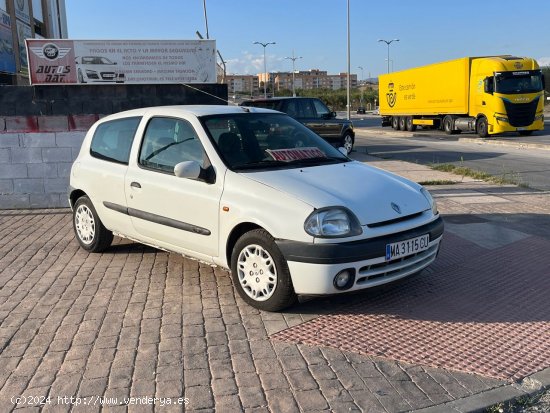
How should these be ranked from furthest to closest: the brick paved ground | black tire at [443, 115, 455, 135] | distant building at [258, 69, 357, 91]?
1. distant building at [258, 69, 357, 91]
2. black tire at [443, 115, 455, 135]
3. the brick paved ground

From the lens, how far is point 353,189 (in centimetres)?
435

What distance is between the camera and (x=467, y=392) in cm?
317

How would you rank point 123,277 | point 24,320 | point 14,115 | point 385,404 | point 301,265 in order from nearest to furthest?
point 385,404
point 301,265
point 24,320
point 123,277
point 14,115

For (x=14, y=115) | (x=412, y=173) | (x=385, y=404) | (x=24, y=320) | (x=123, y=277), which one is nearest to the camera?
(x=385, y=404)

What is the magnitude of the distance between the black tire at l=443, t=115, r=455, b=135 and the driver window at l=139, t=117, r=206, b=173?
26.9 meters

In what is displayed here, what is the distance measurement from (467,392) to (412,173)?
10.2 metres

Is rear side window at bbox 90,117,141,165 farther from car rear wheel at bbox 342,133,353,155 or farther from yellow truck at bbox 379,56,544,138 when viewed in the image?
yellow truck at bbox 379,56,544,138

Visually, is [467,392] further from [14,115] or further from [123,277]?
Answer: [14,115]

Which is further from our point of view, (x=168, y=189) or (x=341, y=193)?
(x=168, y=189)

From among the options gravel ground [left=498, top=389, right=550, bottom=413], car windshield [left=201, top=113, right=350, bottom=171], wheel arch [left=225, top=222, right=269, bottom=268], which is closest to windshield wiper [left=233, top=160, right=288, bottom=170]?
car windshield [left=201, top=113, right=350, bottom=171]

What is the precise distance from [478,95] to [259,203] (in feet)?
81.6

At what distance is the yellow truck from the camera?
24.7 m

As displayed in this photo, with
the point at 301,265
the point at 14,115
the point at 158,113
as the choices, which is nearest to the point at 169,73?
the point at 14,115

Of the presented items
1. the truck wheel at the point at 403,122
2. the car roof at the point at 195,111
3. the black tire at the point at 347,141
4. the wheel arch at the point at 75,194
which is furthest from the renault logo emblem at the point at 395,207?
the truck wheel at the point at 403,122
